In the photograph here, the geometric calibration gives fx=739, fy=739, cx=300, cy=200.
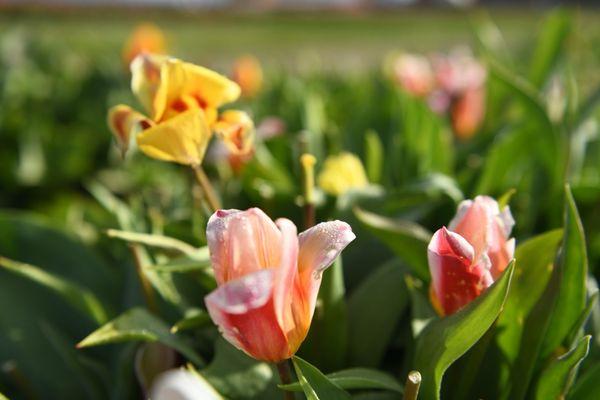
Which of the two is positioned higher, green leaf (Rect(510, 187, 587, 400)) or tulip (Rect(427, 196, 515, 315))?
tulip (Rect(427, 196, 515, 315))

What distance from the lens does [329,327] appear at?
3.01 feet

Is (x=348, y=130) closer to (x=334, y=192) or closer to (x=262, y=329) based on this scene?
(x=334, y=192)

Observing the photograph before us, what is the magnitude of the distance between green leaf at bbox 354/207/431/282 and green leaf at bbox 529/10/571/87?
3.00ft

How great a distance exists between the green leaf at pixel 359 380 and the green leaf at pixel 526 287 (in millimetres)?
153

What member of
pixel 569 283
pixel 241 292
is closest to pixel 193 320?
pixel 241 292

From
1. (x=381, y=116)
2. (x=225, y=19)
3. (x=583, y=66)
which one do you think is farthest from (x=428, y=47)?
(x=381, y=116)

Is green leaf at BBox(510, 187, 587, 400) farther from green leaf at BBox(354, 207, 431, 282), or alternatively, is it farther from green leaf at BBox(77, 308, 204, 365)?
green leaf at BBox(77, 308, 204, 365)

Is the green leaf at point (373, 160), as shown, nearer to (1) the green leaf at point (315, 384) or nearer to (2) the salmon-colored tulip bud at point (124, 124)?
(2) the salmon-colored tulip bud at point (124, 124)

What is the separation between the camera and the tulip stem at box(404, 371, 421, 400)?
2.14 ft

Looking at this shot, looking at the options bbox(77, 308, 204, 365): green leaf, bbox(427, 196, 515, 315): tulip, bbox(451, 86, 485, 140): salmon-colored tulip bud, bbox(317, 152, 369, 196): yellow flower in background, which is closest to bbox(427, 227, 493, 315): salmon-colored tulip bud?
bbox(427, 196, 515, 315): tulip

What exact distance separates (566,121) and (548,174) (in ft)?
0.40

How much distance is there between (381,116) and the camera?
1848 millimetres

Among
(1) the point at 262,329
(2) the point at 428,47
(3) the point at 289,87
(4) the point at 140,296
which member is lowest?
(2) the point at 428,47

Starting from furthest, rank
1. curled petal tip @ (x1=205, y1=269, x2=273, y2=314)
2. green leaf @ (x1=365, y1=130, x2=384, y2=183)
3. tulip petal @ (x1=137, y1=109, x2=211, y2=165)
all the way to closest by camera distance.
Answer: green leaf @ (x1=365, y1=130, x2=384, y2=183) → tulip petal @ (x1=137, y1=109, x2=211, y2=165) → curled petal tip @ (x1=205, y1=269, x2=273, y2=314)
